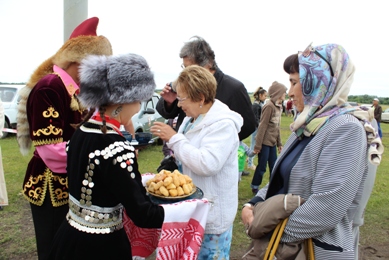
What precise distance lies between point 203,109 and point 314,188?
104 centimetres

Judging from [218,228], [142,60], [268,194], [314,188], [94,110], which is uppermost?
[142,60]

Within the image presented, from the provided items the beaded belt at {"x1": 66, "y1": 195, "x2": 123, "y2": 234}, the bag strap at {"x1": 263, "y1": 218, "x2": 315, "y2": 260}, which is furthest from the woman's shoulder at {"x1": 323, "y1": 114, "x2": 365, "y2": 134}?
the beaded belt at {"x1": 66, "y1": 195, "x2": 123, "y2": 234}

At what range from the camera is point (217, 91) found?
3.22 m

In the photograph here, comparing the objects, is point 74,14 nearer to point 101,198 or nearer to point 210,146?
point 210,146

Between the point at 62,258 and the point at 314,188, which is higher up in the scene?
the point at 314,188

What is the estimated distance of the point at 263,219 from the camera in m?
1.74

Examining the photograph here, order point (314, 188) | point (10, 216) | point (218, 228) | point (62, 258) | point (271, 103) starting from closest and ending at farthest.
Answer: point (314, 188)
point (62, 258)
point (218, 228)
point (10, 216)
point (271, 103)

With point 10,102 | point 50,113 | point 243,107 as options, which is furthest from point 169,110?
point 10,102

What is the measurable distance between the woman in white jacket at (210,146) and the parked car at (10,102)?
11.1 meters

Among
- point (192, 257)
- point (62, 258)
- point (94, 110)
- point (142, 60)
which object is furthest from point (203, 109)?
point (62, 258)

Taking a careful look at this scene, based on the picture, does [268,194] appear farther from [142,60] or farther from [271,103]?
[271,103]

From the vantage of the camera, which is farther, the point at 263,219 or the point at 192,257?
the point at 192,257

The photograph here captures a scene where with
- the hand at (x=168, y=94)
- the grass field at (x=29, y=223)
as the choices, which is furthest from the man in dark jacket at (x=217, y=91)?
the grass field at (x=29, y=223)

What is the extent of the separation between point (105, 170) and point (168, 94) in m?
1.61
